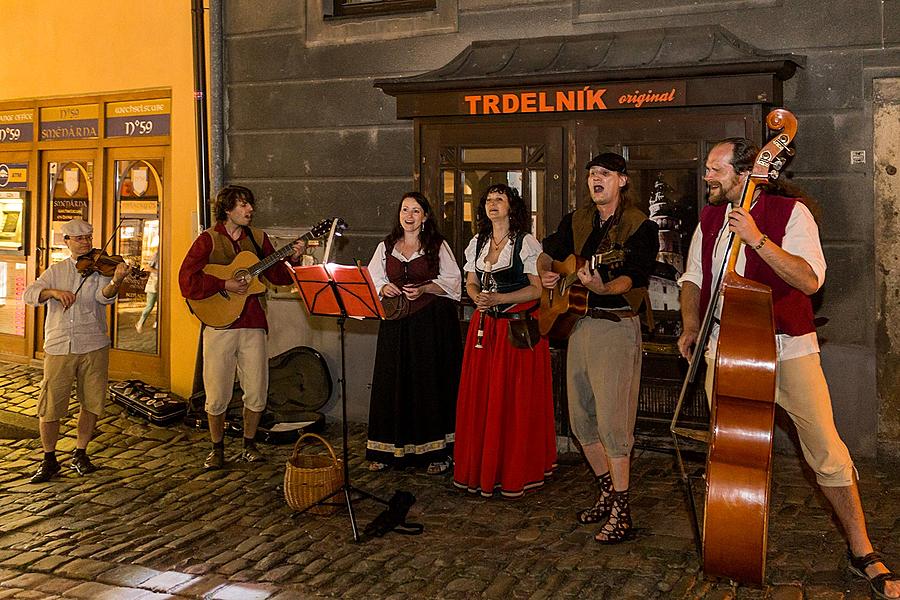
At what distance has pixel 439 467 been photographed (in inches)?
263

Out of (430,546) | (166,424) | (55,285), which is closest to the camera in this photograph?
(430,546)

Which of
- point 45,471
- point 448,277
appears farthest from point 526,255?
point 45,471

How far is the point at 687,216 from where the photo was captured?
275 inches

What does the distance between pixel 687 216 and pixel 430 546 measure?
3213 mm

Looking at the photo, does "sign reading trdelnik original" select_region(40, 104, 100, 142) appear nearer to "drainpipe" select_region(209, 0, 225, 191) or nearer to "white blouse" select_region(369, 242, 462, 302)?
"drainpipe" select_region(209, 0, 225, 191)

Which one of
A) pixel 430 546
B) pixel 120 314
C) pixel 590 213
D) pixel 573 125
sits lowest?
pixel 430 546

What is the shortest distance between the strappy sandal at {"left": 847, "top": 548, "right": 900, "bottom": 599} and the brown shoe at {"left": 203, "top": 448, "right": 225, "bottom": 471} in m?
4.23

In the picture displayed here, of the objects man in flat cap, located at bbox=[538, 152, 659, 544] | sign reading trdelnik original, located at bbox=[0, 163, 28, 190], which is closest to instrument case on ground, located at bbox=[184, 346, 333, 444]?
man in flat cap, located at bbox=[538, 152, 659, 544]

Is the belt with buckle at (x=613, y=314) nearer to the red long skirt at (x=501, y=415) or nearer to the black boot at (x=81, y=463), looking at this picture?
the red long skirt at (x=501, y=415)

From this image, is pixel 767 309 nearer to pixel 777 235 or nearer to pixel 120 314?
pixel 777 235

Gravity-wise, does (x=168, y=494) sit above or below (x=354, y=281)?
below

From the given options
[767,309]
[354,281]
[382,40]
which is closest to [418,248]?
[354,281]

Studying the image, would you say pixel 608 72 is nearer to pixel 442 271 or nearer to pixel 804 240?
pixel 442 271

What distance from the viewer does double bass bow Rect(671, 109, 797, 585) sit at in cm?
402
